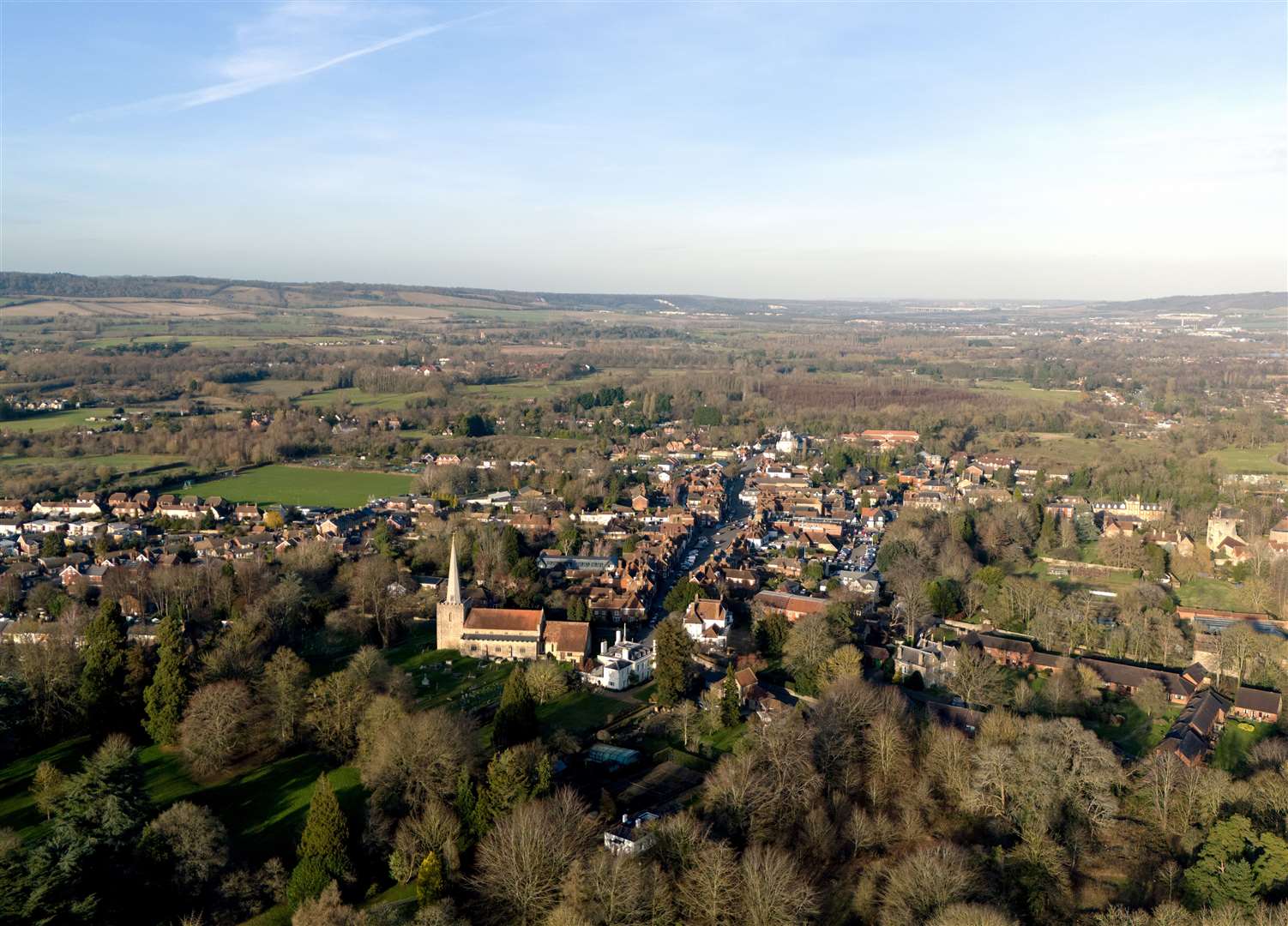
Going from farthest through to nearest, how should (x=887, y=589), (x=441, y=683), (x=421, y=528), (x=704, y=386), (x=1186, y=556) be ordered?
1. (x=704, y=386)
2. (x=421, y=528)
3. (x=1186, y=556)
4. (x=887, y=589)
5. (x=441, y=683)

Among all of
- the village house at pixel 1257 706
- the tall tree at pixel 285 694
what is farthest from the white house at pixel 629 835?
the village house at pixel 1257 706

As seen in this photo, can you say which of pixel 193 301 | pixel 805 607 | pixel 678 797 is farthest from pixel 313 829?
pixel 193 301

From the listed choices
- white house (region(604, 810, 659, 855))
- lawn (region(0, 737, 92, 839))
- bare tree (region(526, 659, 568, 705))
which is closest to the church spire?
bare tree (region(526, 659, 568, 705))

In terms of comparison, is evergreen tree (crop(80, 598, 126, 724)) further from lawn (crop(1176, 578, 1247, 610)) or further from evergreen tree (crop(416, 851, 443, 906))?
lawn (crop(1176, 578, 1247, 610))

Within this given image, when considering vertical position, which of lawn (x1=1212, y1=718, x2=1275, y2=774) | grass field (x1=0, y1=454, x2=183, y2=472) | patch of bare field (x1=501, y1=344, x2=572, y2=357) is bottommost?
lawn (x1=1212, y1=718, x2=1275, y2=774)

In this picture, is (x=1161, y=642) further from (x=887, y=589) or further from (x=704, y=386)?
(x=704, y=386)
